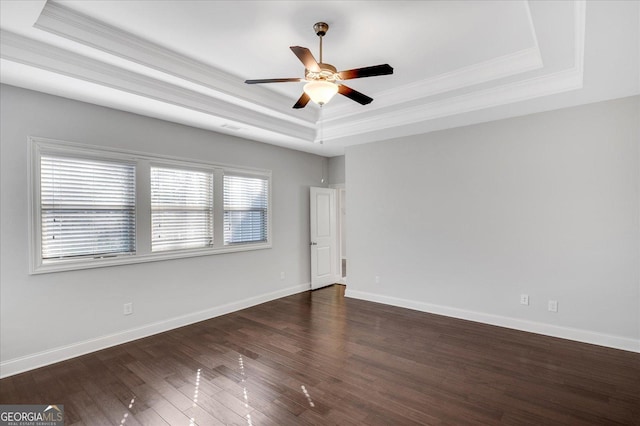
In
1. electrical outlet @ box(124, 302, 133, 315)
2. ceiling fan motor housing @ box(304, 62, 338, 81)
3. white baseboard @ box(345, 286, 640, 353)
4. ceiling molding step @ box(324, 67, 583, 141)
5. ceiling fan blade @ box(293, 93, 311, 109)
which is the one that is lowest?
white baseboard @ box(345, 286, 640, 353)

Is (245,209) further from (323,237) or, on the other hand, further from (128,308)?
(128,308)

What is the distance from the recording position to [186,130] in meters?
4.41

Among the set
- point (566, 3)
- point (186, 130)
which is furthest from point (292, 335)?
point (566, 3)

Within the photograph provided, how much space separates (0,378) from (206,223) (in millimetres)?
2573

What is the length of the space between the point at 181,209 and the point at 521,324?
473 cm

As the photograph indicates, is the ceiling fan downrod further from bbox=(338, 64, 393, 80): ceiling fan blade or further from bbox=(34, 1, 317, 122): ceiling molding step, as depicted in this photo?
bbox=(34, 1, 317, 122): ceiling molding step

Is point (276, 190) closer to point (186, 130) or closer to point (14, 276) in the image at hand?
point (186, 130)

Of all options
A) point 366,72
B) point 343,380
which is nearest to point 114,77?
point 366,72

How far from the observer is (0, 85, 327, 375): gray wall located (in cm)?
302

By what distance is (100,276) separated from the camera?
357 centimetres

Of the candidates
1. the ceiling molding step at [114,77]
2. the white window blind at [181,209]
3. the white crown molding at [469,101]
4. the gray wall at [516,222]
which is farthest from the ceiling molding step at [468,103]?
the white window blind at [181,209]

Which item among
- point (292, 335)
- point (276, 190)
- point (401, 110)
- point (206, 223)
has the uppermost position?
point (401, 110)

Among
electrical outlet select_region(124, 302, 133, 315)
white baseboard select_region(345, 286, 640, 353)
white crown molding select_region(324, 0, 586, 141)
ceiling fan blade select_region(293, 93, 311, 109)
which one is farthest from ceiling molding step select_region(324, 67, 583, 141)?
electrical outlet select_region(124, 302, 133, 315)

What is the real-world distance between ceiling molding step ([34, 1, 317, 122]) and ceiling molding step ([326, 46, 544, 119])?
152 centimetres
